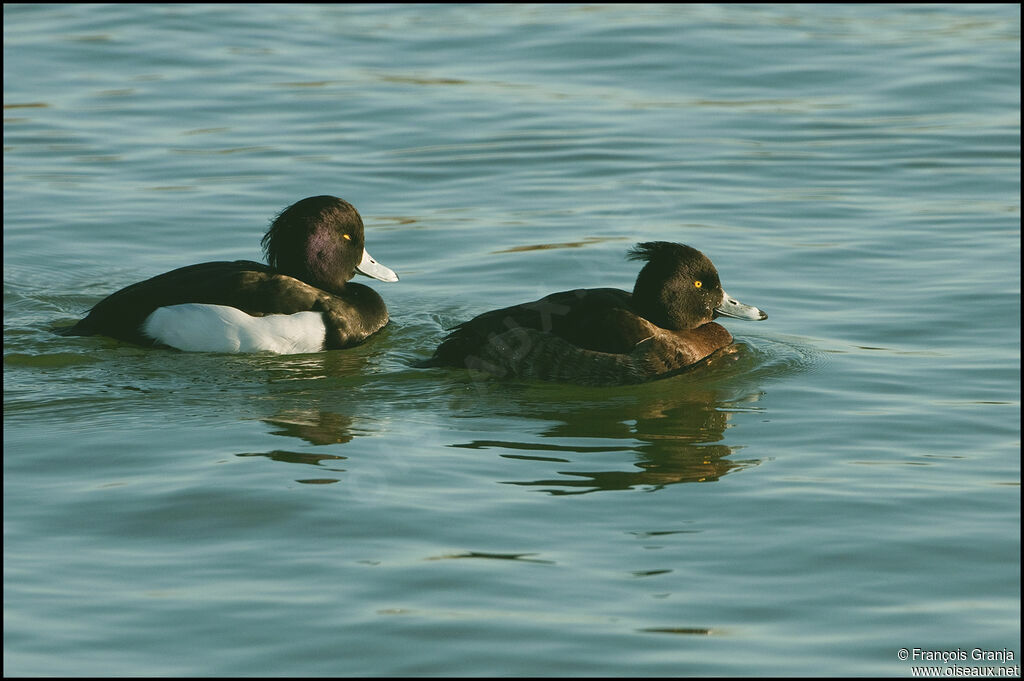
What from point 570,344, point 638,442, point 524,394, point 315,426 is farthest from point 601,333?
point 315,426

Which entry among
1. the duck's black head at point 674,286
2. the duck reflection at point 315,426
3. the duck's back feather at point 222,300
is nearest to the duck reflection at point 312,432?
the duck reflection at point 315,426

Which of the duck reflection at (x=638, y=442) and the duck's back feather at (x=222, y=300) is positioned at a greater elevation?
the duck's back feather at (x=222, y=300)

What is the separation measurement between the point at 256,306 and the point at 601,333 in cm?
210

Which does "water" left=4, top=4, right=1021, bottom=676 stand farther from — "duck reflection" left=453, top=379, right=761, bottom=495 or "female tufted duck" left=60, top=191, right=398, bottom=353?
"female tufted duck" left=60, top=191, right=398, bottom=353

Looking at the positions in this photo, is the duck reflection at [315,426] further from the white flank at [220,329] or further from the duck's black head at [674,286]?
the duck's black head at [674,286]

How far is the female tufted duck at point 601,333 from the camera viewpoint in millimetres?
8133

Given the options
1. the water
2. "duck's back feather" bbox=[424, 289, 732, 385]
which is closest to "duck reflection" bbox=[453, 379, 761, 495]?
the water

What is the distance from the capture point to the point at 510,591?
547 centimetres

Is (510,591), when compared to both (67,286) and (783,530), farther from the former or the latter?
(67,286)

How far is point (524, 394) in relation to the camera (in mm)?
8023

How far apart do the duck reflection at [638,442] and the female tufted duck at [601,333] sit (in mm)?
233

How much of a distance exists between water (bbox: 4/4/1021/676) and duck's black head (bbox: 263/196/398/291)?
54 cm

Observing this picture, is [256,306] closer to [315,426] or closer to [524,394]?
[315,426]

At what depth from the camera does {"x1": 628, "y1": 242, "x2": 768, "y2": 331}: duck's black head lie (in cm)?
836
